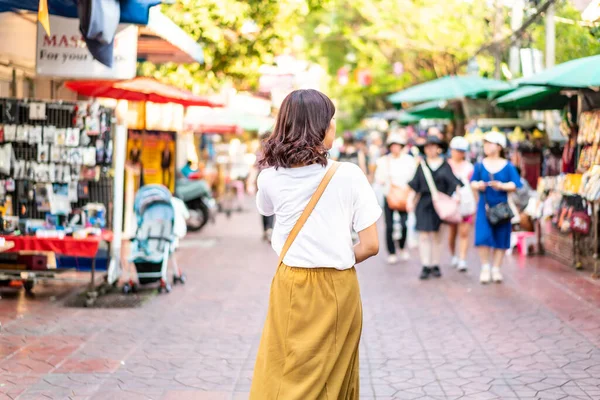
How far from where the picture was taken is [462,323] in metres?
8.34

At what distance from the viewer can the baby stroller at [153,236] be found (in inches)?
394

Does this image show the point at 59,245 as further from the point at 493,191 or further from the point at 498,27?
the point at 498,27

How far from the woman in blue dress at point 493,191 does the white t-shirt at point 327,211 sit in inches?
267

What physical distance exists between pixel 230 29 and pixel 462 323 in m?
9.25

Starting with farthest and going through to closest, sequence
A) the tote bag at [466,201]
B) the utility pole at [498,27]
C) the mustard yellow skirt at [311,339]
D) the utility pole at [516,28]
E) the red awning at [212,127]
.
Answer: the red awning at [212,127], the utility pole at [498,27], the utility pole at [516,28], the tote bag at [466,201], the mustard yellow skirt at [311,339]

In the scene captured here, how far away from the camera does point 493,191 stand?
34.7 ft

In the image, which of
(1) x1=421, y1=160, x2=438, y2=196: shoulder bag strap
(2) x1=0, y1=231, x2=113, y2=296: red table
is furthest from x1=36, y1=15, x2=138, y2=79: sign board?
(1) x1=421, y1=160, x2=438, y2=196: shoulder bag strap

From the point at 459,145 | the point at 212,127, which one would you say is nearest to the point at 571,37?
the point at 459,145

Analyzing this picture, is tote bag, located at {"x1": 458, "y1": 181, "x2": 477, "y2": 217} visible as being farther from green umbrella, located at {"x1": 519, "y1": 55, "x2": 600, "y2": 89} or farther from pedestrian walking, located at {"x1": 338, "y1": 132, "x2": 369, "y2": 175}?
pedestrian walking, located at {"x1": 338, "y1": 132, "x2": 369, "y2": 175}

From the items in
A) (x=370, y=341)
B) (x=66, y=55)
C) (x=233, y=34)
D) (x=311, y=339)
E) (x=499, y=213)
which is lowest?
(x=370, y=341)

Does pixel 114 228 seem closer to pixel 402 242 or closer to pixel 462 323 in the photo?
pixel 462 323

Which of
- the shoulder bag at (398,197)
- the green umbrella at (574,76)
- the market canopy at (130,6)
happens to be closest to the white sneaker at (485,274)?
the shoulder bag at (398,197)

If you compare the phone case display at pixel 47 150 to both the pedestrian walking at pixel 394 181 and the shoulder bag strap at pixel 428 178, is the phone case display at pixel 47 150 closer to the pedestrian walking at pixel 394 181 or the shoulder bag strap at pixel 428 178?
the shoulder bag strap at pixel 428 178

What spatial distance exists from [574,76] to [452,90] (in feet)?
23.2
